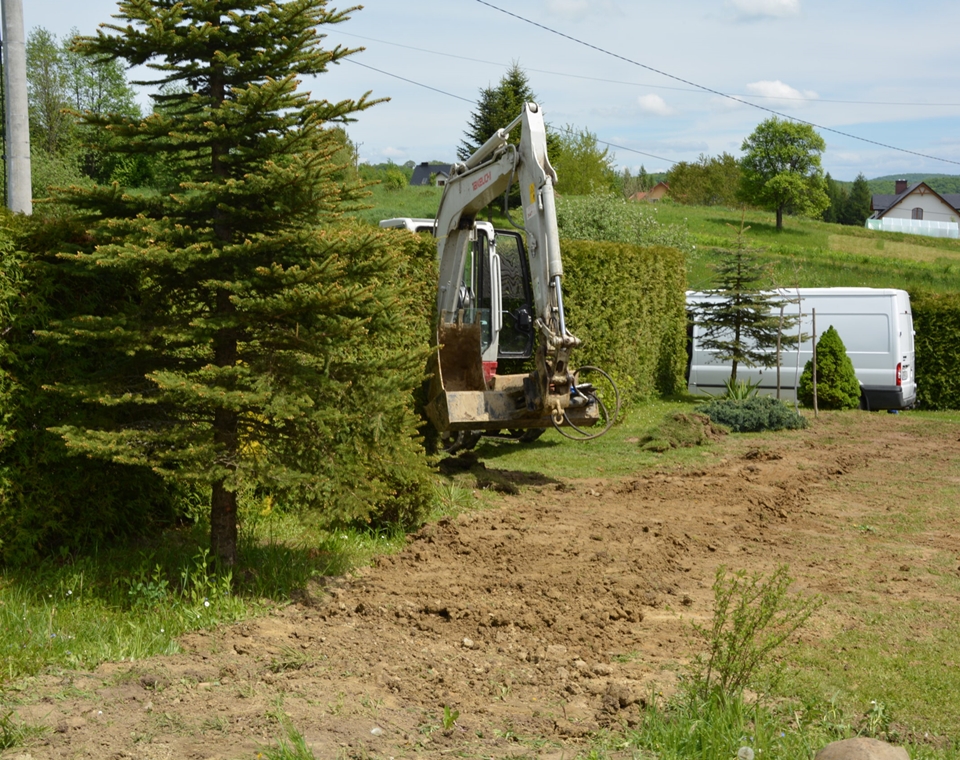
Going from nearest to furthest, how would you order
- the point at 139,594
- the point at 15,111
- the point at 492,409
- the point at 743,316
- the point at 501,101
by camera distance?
the point at 139,594 → the point at 15,111 → the point at 492,409 → the point at 743,316 → the point at 501,101

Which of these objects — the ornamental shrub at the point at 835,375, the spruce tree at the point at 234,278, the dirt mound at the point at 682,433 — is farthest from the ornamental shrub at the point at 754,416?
the spruce tree at the point at 234,278

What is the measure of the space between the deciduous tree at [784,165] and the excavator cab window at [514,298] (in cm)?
6478

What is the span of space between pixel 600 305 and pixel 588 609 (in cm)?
937

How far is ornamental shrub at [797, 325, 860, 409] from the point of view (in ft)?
55.9

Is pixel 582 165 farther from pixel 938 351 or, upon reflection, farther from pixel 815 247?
pixel 938 351

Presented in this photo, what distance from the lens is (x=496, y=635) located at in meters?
5.52

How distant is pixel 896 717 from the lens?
4.37m

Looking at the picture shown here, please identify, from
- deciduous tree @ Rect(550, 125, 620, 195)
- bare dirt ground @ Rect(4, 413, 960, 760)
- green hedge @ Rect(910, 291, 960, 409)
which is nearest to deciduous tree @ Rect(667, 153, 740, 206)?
deciduous tree @ Rect(550, 125, 620, 195)

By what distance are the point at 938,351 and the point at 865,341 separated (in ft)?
8.22

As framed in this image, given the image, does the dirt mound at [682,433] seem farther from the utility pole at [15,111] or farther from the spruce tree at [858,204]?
the spruce tree at [858,204]

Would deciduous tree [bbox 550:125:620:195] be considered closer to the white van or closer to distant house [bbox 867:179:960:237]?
the white van

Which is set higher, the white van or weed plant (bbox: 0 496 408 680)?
the white van

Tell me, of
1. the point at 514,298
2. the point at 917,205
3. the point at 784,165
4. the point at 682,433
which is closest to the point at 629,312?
the point at 682,433

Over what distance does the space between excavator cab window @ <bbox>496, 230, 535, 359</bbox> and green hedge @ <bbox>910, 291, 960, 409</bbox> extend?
10823 millimetres
